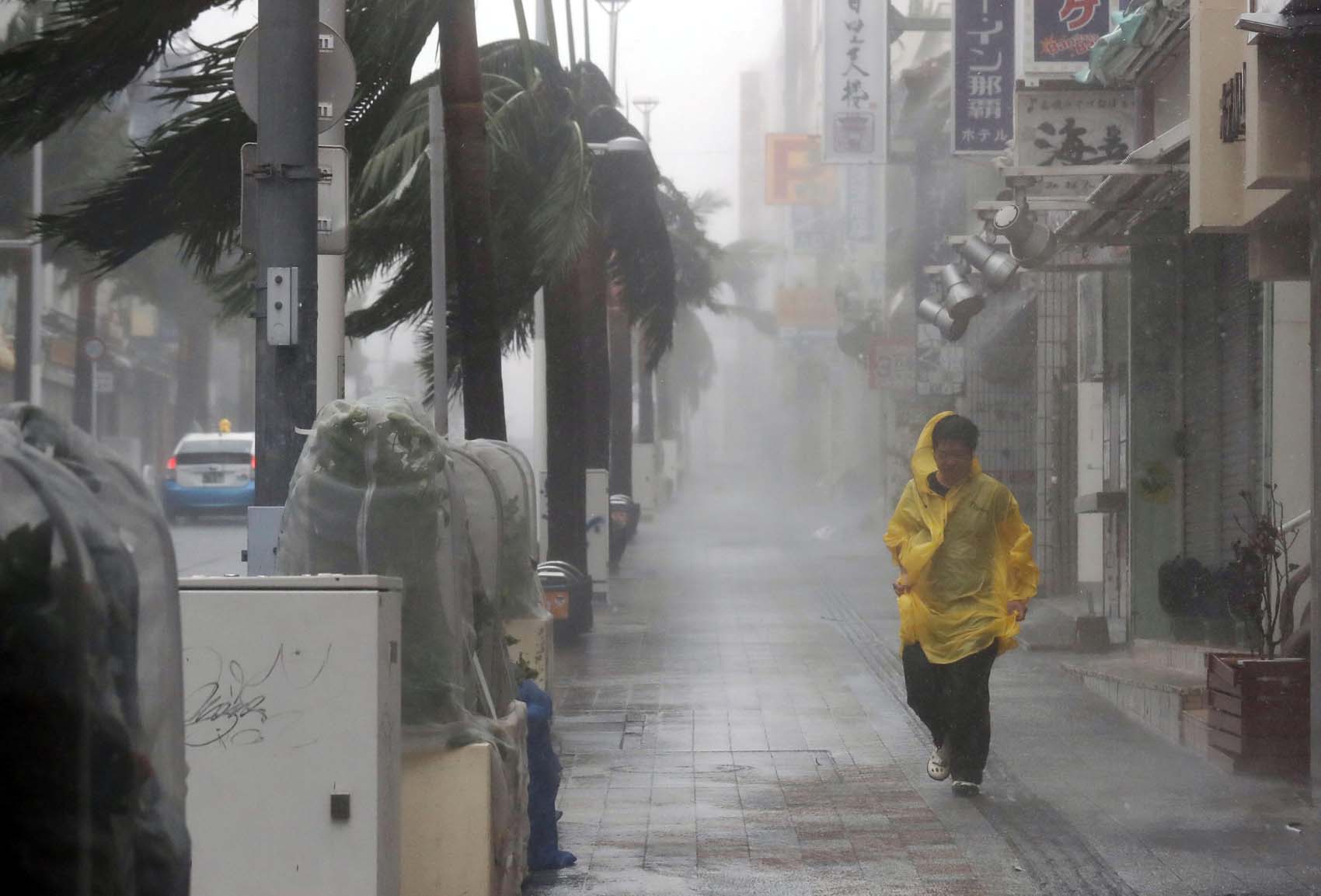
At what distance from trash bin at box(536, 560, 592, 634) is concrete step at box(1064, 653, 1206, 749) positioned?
500cm

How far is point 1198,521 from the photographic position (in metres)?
13.5

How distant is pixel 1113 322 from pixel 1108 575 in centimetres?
246

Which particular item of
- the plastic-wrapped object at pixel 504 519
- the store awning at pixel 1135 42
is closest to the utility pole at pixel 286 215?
the plastic-wrapped object at pixel 504 519

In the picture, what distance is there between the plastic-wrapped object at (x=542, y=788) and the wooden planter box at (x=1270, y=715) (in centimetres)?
363

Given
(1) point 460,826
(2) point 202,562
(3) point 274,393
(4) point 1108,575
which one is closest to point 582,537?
(4) point 1108,575

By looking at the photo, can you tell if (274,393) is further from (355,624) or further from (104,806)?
(104,806)

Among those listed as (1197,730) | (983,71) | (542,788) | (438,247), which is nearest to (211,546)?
(983,71)

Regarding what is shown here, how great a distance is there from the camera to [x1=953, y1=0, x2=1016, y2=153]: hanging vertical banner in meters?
18.4

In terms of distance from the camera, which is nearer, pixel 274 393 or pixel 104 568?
pixel 104 568

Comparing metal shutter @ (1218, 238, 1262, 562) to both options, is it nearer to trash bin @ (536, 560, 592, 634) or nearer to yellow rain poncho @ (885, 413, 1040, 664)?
yellow rain poncho @ (885, 413, 1040, 664)

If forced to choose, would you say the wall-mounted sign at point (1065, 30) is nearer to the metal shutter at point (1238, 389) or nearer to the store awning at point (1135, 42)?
the store awning at point (1135, 42)

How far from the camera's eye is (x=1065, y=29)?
14.5 m

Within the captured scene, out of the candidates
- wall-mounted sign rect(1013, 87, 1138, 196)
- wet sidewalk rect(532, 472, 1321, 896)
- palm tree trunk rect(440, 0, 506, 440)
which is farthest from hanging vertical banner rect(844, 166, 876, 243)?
palm tree trunk rect(440, 0, 506, 440)

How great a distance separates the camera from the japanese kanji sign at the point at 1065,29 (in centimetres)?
1444
